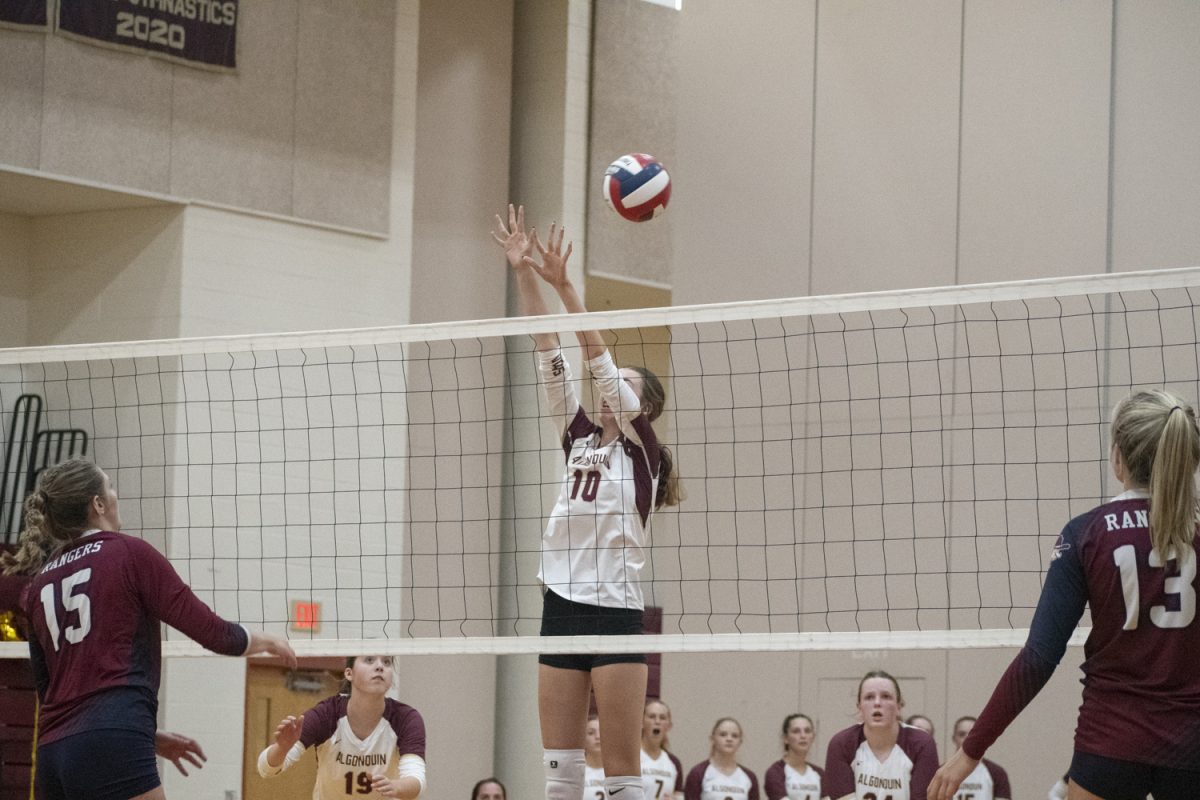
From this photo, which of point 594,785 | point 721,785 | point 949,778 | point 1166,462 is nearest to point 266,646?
point 949,778

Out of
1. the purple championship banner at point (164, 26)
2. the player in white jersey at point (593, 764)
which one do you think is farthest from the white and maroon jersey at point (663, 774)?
the purple championship banner at point (164, 26)

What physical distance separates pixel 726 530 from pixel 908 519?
1582 mm

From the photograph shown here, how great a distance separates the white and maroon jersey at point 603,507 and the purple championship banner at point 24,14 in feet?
26.0

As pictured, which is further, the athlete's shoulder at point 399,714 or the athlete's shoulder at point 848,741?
the athlete's shoulder at point 848,741

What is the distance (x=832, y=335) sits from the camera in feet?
41.6

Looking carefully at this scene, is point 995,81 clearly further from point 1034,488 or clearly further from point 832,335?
point 1034,488

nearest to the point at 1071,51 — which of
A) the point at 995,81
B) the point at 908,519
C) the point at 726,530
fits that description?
the point at 995,81

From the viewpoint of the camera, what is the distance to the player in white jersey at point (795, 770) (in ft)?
38.1

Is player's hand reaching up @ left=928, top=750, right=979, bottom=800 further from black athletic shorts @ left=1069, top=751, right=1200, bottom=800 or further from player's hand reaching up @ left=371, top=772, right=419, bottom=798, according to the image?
player's hand reaching up @ left=371, top=772, right=419, bottom=798

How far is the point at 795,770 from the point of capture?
38.4ft

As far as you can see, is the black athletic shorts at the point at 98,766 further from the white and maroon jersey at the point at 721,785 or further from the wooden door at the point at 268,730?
the wooden door at the point at 268,730

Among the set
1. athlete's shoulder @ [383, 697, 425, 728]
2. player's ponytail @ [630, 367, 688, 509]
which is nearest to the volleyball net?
athlete's shoulder @ [383, 697, 425, 728]

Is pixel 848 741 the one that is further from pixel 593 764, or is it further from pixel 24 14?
pixel 24 14

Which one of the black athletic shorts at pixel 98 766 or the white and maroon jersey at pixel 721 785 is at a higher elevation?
the black athletic shorts at pixel 98 766
